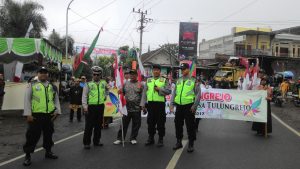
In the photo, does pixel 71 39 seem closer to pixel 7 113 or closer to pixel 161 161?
pixel 7 113

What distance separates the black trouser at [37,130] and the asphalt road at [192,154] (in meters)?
0.31

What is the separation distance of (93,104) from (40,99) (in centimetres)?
157

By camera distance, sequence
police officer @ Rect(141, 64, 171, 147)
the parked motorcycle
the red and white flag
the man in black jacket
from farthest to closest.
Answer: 1. the parked motorcycle
2. the man in black jacket
3. the red and white flag
4. police officer @ Rect(141, 64, 171, 147)

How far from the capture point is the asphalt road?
266 inches

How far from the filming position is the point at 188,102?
26.7 ft

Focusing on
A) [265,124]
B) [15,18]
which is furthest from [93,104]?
[15,18]

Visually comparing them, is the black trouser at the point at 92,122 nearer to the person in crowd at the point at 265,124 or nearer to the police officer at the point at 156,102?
the police officer at the point at 156,102

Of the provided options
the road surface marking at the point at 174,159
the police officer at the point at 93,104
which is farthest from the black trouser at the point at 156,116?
the police officer at the point at 93,104

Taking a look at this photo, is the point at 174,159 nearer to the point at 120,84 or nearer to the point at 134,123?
the point at 134,123

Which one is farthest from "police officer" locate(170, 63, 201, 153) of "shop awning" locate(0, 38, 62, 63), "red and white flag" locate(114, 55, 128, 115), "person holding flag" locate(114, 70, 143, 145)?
"shop awning" locate(0, 38, 62, 63)

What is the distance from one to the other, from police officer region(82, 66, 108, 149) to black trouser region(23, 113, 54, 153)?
1079 millimetres

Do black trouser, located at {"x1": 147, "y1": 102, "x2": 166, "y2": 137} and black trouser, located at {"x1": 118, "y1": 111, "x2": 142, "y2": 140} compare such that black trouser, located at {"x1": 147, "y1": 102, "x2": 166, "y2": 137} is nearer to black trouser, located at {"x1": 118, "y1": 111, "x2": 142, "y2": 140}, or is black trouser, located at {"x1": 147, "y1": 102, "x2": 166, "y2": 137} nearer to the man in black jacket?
black trouser, located at {"x1": 118, "y1": 111, "x2": 142, "y2": 140}

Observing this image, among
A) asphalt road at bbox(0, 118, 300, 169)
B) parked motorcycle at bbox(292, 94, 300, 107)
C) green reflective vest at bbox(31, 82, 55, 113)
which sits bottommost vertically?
asphalt road at bbox(0, 118, 300, 169)

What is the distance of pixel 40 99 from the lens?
6973mm
